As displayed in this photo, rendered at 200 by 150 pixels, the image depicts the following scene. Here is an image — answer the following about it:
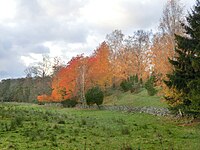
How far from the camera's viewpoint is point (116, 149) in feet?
37.2

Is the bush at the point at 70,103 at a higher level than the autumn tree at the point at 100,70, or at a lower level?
lower

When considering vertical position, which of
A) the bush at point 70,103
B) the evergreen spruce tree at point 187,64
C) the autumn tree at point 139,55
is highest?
the autumn tree at point 139,55

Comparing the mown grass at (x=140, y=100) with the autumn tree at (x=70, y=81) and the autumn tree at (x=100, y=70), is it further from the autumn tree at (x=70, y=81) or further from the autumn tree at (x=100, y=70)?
the autumn tree at (x=70, y=81)

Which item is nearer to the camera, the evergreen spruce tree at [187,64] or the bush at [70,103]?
the evergreen spruce tree at [187,64]

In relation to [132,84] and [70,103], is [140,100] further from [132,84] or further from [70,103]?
[70,103]

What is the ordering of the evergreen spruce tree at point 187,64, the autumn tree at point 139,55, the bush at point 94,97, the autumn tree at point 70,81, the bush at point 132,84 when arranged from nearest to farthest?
the evergreen spruce tree at point 187,64
the bush at point 94,97
the autumn tree at point 70,81
the bush at point 132,84
the autumn tree at point 139,55

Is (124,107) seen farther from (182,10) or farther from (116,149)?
(116,149)

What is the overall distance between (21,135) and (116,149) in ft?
17.7

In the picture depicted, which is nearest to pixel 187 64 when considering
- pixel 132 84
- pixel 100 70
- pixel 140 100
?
pixel 140 100

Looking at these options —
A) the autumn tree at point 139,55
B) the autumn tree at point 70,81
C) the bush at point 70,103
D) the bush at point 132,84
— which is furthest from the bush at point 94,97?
the autumn tree at point 139,55

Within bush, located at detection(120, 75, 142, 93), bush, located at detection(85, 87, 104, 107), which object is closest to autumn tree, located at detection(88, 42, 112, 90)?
bush, located at detection(120, 75, 142, 93)

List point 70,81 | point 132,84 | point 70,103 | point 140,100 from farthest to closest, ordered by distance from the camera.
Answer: point 132,84 → point 70,103 → point 70,81 → point 140,100

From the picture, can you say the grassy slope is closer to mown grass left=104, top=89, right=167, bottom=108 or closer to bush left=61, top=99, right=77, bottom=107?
mown grass left=104, top=89, right=167, bottom=108

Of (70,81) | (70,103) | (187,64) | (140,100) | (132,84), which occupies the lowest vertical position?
(70,103)
